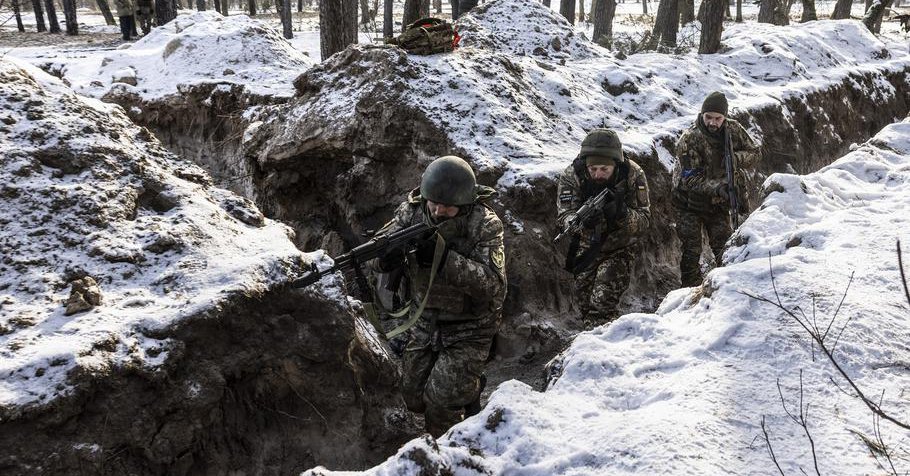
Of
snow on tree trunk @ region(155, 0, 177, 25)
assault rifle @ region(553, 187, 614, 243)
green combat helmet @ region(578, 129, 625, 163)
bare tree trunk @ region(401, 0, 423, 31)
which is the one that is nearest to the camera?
assault rifle @ region(553, 187, 614, 243)

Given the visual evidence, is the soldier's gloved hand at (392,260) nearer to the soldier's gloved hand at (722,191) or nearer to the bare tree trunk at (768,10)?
the soldier's gloved hand at (722,191)

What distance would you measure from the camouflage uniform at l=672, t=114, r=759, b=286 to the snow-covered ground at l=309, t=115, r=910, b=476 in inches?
94.3

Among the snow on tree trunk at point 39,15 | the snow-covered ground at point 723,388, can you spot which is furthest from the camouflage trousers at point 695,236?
the snow on tree trunk at point 39,15

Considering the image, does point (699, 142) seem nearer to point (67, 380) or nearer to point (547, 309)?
point (547, 309)

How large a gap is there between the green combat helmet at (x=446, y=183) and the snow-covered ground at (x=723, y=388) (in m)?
1.33

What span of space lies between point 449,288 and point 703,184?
12.8ft

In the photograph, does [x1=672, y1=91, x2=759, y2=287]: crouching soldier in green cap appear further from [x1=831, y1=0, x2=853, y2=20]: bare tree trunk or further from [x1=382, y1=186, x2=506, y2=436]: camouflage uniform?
[x1=831, y1=0, x2=853, y2=20]: bare tree trunk

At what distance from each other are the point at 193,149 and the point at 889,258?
9.28m

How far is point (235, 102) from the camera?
9.81 metres

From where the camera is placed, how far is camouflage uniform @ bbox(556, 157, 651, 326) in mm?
5785

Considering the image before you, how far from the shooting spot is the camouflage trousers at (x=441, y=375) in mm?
4461

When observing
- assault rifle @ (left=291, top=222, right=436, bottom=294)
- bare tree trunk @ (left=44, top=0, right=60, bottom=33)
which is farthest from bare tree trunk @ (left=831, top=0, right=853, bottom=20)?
bare tree trunk @ (left=44, top=0, right=60, bottom=33)

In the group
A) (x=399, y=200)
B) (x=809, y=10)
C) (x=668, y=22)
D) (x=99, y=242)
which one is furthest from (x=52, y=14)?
(x=809, y=10)

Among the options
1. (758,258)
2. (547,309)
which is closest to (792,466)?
(758,258)
